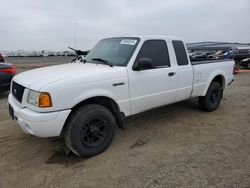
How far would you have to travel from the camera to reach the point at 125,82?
4168 mm

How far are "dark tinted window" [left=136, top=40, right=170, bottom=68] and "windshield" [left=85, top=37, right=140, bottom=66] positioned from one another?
19cm

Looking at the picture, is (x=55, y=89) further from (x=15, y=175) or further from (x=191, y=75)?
(x=191, y=75)

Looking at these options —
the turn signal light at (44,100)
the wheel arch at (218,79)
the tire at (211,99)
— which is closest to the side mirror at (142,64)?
the turn signal light at (44,100)

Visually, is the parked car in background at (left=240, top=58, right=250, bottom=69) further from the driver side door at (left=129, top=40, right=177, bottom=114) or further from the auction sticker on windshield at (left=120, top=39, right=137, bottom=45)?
the auction sticker on windshield at (left=120, top=39, right=137, bottom=45)

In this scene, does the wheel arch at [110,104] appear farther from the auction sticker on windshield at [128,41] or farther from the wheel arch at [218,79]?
the wheel arch at [218,79]

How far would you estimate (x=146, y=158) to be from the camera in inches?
A: 151

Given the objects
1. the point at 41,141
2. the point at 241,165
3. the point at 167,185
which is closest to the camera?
the point at 167,185

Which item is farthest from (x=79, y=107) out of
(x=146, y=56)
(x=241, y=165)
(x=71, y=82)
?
(x=241, y=165)

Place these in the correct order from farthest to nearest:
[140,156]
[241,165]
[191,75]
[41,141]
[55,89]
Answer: [191,75] < [41,141] < [140,156] < [241,165] < [55,89]

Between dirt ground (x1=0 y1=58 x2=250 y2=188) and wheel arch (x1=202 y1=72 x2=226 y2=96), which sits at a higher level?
wheel arch (x1=202 y1=72 x2=226 y2=96)

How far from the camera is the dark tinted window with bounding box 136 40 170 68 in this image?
183 inches

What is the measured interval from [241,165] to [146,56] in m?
2.34

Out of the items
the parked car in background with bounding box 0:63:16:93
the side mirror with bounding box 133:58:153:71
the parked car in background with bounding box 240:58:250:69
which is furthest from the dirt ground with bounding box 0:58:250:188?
the parked car in background with bounding box 240:58:250:69

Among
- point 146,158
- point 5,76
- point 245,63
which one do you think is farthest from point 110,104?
point 245,63
